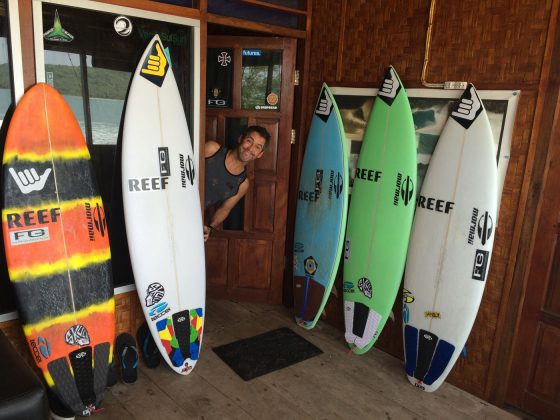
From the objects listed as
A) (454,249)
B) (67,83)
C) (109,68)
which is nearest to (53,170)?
(67,83)

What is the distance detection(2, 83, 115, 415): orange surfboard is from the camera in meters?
1.86

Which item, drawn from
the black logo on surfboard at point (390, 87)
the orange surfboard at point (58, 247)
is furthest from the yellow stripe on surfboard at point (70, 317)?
the black logo on surfboard at point (390, 87)

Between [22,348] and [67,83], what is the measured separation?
116 centimetres

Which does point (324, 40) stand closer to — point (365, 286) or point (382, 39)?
point (382, 39)

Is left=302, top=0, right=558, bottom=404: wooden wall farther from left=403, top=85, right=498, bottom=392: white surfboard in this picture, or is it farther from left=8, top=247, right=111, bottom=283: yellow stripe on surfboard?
left=8, top=247, right=111, bottom=283: yellow stripe on surfboard

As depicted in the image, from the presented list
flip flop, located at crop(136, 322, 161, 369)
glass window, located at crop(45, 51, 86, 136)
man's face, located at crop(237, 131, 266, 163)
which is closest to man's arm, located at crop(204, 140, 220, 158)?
man's face, located at crop(237, 131, 266, 163)

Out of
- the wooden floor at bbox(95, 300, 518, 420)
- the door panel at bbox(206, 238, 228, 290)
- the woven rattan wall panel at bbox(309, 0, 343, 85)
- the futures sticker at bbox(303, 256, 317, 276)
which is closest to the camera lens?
the wooden floor at bbox(95, 300, 518, 420)

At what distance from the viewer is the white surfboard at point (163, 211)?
2.15 m

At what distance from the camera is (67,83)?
2.06 m

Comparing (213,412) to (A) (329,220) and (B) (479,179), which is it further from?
(B) (479,179)

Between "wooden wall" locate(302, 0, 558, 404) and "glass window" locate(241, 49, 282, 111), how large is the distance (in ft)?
1.37

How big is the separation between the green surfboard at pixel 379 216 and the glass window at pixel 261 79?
0.71m

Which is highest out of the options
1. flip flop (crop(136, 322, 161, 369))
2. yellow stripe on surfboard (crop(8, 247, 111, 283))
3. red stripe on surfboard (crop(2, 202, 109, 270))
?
red stripe on surfboard (crop(2, 202, 109, 270))

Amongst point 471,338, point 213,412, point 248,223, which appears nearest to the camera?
point 213,412
